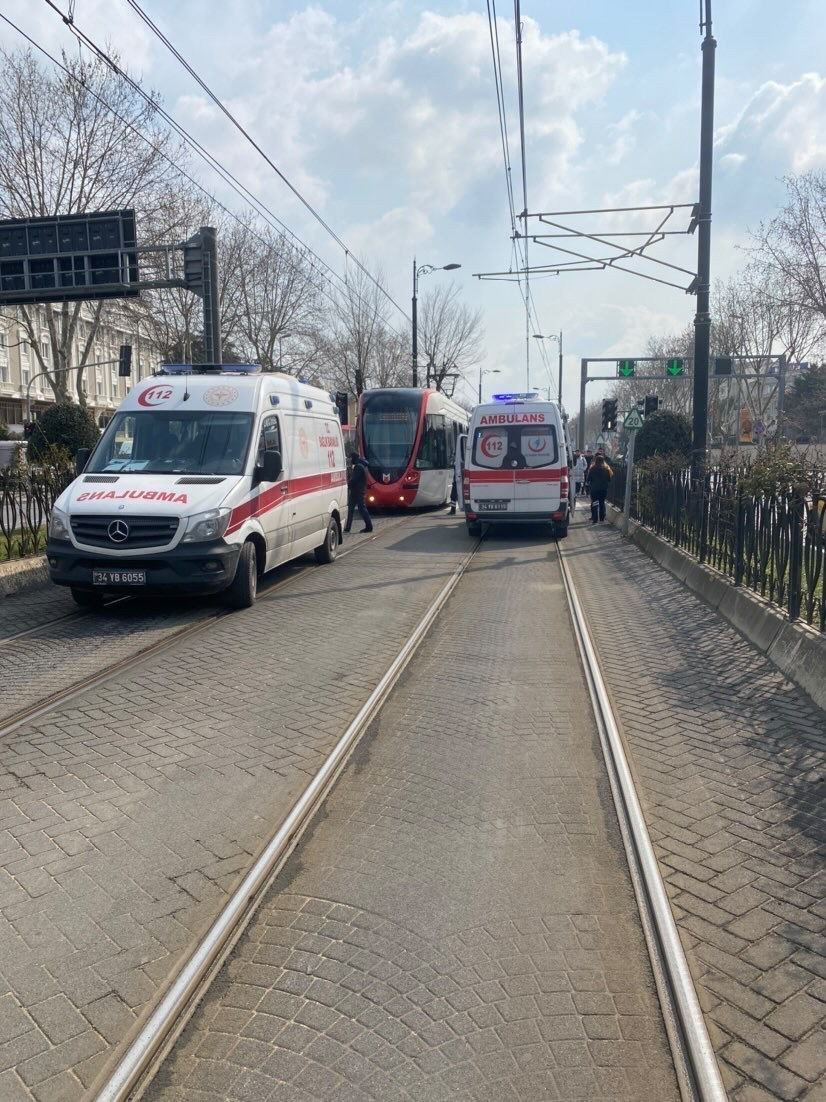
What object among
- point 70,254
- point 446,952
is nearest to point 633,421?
point 70,254

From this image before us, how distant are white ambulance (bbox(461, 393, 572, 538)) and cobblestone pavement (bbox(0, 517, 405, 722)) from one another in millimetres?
7307

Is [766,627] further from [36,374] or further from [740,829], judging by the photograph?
[36,374]

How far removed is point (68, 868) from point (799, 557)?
20.2 ft

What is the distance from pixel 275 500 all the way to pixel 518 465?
8106 millimetres

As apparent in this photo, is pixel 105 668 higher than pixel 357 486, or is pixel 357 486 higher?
pixel 357 486

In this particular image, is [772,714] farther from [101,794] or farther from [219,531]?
[219,531]

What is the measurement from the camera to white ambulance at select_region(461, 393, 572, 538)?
17.9m

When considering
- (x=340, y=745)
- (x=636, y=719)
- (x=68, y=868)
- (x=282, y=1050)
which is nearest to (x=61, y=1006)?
(x=282, y=1050)

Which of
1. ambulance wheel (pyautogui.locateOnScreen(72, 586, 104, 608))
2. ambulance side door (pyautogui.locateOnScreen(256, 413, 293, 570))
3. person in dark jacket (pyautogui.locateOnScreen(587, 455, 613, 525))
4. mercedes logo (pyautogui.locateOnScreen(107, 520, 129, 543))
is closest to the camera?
mercedes logo (pyautogui.locateOnScreen(107, 520, 129, 543))

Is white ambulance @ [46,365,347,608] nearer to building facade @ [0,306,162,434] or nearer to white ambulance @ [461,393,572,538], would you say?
white ambulance @ [461,393,572,538]

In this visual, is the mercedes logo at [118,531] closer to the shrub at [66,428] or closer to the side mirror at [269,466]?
the side mirror at [269,466]

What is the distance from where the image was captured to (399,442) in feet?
78.5

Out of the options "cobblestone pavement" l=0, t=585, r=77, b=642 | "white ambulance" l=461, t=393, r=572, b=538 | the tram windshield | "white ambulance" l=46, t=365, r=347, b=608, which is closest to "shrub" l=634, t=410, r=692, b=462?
the tram windshield

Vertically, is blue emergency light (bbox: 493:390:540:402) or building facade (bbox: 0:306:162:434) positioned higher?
building facade (bbox: 0:306:162:434)
